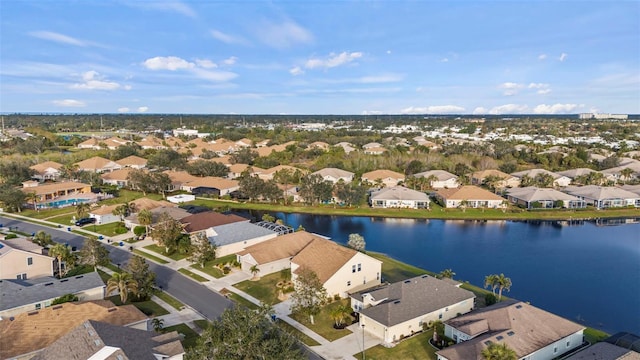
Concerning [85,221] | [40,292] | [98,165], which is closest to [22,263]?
[40,292]

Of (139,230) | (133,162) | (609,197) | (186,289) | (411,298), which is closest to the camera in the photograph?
(411,298)

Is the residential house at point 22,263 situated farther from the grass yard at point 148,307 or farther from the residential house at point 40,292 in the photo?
the grass yard at point 148,307

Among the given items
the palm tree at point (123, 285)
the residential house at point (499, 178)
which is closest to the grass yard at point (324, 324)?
the palm tree at point (123, 285)

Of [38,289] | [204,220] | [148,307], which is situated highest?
[204,220]

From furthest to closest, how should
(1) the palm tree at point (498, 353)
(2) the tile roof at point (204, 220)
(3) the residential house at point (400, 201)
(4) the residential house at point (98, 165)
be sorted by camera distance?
1. (4) the residential house at point (98, 165)
2. (3) the residential house at point (400, 201)
3. (2) the tile roof at point (204, 220)
4. (1) the palm tree at point (498, 353)

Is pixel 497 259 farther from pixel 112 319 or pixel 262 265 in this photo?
pixel 112 319

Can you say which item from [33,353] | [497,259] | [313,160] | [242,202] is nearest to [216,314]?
[33,353]

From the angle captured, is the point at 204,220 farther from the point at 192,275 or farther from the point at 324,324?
the point at 324,324
